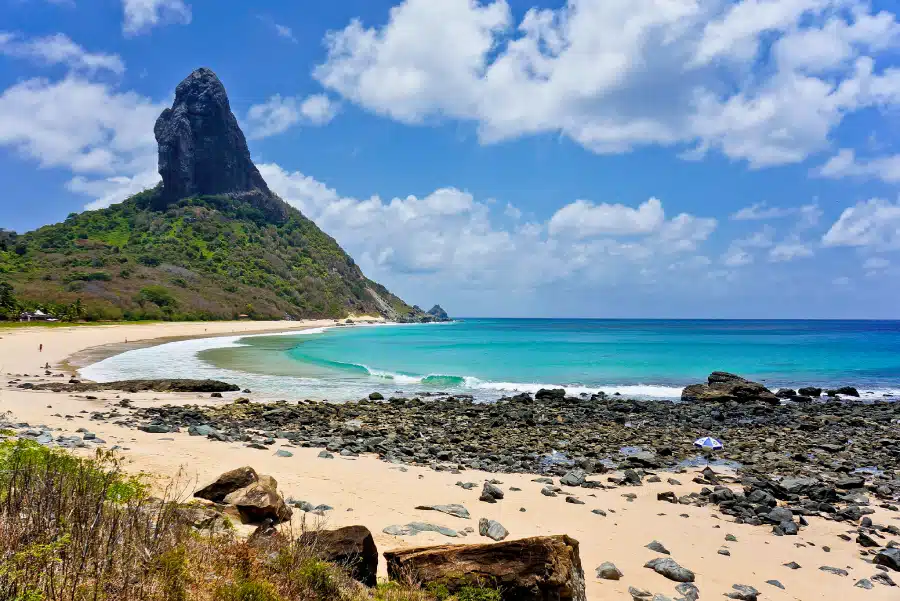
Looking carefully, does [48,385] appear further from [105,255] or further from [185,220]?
[185,220]

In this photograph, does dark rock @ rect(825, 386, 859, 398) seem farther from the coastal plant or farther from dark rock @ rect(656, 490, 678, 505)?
the coastal plant

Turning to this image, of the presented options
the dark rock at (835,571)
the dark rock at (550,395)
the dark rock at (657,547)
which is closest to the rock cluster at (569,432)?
the dark rock at (550,395)

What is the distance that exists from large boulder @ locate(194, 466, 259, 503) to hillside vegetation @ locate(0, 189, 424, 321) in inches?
3022

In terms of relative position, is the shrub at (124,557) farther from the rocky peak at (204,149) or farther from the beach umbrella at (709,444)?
the rocky peak at (204,149)

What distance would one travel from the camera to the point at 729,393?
25.8 metres

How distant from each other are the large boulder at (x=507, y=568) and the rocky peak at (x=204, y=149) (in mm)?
175013

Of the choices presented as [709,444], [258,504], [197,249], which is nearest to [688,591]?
[258,504]

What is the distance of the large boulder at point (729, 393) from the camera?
25297 mm

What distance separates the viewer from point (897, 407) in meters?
23.7

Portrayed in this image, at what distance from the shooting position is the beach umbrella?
1494cm

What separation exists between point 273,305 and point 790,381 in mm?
110663

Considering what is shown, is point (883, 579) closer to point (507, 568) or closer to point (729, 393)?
point (507, 568)

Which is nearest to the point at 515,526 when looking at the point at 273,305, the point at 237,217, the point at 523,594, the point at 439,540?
the point at 439,540

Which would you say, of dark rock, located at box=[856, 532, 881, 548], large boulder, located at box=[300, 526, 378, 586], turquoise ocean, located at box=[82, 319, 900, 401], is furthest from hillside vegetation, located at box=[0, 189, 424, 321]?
dark rock, located at box=[856, 532, 881, 548]
